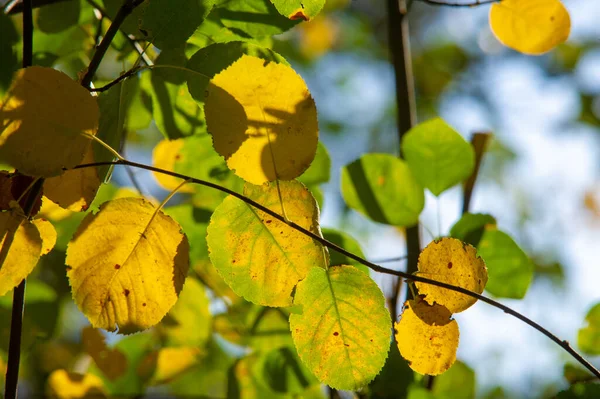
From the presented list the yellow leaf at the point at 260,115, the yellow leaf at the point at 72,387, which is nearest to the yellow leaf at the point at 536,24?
the yellow leaf at the point at 260,115

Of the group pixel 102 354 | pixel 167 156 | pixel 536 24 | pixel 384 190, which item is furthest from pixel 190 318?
pixel 536 24

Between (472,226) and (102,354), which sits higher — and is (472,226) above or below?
above

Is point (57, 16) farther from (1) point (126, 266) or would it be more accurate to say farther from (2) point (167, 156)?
(1) point (126, 266)

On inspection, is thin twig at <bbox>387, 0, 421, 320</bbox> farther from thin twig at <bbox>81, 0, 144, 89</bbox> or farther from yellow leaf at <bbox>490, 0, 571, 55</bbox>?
thin twig at <bbox>81, 0, 144, 89</bbox>

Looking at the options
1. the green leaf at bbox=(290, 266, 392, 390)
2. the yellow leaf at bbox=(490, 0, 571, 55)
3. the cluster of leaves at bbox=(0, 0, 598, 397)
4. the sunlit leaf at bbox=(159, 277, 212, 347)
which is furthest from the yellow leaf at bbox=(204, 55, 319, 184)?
the sunlit leaf at bbox=(159, 277, 212, 347)

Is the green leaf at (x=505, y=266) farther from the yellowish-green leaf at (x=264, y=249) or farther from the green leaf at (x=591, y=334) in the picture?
the yellowish-green leaf at (x=264, y=249)

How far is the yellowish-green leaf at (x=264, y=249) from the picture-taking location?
0.48 m

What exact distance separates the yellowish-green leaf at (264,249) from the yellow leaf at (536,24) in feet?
1.26

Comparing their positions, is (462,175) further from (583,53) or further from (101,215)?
(583,53)

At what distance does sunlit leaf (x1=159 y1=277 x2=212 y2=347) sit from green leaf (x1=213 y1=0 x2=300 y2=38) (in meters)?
0.45

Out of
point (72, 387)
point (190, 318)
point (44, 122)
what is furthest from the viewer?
point (190, 318)

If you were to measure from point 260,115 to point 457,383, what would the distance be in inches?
22.8

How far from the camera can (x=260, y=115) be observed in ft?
1.46

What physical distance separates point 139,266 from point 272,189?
0.42ft
